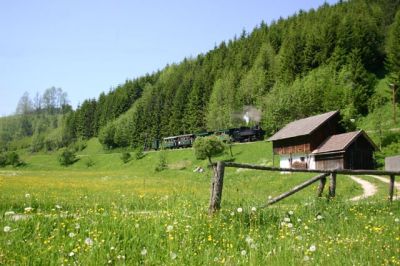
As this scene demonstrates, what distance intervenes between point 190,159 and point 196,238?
7167 centimetres

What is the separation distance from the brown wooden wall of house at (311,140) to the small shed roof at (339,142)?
98 cm

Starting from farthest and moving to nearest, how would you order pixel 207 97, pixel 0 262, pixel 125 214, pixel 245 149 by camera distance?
1. pixel 207 97
2. pixel 245 149
3. pixel 125 214
4. pixel 0 262

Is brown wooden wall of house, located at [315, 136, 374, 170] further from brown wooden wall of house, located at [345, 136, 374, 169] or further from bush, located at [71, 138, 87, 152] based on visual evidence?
bush, located at [71, 138, 87, 152]

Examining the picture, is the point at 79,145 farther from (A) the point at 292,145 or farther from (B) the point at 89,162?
(A) the point at 292,145

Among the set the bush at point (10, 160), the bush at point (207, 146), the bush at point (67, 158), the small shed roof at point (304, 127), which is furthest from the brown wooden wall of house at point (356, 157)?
the bush at point (10, 160)

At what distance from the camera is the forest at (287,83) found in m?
73.1

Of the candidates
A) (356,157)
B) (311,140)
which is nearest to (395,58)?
(311,140)

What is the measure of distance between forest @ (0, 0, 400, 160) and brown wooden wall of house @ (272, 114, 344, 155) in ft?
9.72

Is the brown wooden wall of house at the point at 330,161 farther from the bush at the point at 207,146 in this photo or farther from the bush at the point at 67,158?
the bush at the point at 67,158

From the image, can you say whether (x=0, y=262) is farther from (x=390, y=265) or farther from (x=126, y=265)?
(x=390, y=265)

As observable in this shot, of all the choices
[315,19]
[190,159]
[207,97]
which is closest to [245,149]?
[190,159]

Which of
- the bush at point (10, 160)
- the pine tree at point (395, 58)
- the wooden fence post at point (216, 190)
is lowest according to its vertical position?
the bush at point (10, 160)

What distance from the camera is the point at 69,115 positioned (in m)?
175

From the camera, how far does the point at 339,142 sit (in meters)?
48.0
